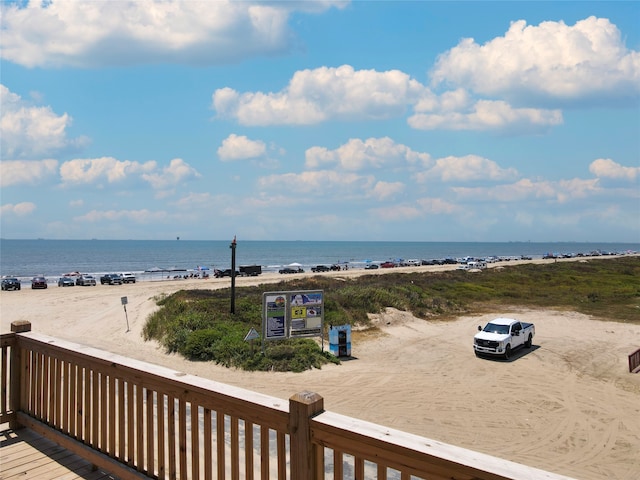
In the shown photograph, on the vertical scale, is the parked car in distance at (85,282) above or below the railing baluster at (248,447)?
below

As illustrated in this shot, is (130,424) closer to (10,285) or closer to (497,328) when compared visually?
(497,328)

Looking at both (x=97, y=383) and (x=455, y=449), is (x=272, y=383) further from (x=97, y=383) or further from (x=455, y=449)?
(x=455, y=449)

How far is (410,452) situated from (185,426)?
2072mm

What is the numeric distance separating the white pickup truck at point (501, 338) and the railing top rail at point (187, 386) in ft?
57.1

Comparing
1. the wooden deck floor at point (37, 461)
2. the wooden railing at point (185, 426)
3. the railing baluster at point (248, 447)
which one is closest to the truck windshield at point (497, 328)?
the wooden railing at point (185, 426)

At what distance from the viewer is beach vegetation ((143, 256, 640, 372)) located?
18.1 m

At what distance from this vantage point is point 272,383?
15.3 meters

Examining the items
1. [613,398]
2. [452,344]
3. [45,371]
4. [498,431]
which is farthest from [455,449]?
[452,344]

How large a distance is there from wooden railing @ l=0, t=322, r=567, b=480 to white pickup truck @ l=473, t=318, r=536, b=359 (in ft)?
53.8

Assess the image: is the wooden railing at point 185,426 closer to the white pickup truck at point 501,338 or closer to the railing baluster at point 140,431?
the railing baluster at point 140,431

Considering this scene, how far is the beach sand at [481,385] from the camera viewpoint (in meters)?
11.0

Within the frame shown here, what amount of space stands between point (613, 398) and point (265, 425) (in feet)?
50.7

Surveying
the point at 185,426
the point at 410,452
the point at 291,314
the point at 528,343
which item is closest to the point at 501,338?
the point at 528,343

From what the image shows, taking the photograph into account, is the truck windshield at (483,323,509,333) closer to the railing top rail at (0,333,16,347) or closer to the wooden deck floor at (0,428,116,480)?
the wooden deck floor at (0,428,116,480)
